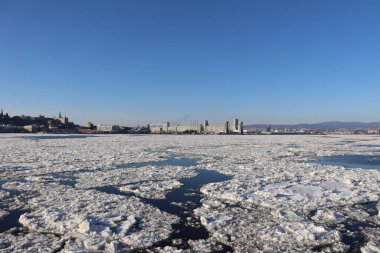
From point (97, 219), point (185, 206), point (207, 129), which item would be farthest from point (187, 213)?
point (207, 129)

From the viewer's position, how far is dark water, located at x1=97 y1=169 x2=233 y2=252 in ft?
16.6

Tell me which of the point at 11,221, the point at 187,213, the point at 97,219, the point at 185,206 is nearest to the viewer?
the point at 11,221

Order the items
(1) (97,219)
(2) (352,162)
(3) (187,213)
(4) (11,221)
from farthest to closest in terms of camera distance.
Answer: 1. (2) (352,162)
2. (3) (187,213)
3. (1) (97,219)
4. (4) (11,221)

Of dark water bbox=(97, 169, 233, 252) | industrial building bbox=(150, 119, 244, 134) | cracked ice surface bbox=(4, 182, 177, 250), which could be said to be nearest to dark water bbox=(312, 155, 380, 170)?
dark water bbox=(97, 169, 233, 252)

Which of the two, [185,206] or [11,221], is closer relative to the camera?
[11,221]

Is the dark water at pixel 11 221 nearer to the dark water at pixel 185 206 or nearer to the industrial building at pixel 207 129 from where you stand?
the dark water at pixel 185 206

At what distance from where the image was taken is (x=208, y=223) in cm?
582

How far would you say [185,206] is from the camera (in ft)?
23.3

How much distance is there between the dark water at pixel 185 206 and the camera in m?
5.06

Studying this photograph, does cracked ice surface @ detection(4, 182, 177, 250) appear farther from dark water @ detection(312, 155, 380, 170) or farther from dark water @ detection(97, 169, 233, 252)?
dark water @ detection(312, 155, 380, 170)

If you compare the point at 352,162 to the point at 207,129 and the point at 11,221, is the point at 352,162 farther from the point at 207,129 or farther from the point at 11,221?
the point at 207,129

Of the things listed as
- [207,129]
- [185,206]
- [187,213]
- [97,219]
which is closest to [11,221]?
[97,219]

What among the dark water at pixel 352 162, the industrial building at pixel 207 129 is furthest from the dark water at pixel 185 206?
the industrial building at pixel 207 129

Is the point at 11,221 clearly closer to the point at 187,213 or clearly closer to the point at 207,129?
the point at 187,213
